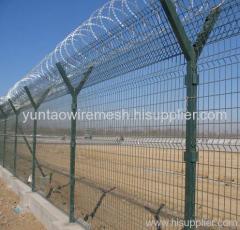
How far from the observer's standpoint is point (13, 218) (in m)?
8.41

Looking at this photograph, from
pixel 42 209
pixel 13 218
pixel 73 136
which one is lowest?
pixel 13 218

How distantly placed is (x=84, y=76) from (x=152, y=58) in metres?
2.05

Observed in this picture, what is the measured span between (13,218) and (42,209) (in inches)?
47.2

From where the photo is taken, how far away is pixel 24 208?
888 centimetres

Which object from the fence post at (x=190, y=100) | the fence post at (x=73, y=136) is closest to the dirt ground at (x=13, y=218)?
the fence post at (x=73, y=136)

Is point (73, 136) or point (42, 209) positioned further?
point (42, 209)

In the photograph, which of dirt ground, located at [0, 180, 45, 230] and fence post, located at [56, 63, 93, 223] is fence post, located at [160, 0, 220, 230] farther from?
dirt ground, located at [0, 180, 45, 230]

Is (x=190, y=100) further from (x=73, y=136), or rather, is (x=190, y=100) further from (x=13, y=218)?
(x=13, y=218)

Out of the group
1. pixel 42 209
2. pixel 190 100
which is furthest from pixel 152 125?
pixel 42 209

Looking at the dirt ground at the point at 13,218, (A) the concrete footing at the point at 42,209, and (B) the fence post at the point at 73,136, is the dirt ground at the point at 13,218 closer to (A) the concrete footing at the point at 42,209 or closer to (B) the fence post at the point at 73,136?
(A) the concrete footing at the point at 42,209

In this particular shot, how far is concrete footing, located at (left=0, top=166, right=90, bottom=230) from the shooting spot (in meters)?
6.32

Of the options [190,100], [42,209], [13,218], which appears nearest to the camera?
[190,100]

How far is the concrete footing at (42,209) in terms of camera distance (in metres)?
6.32

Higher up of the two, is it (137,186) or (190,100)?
(190,100)
